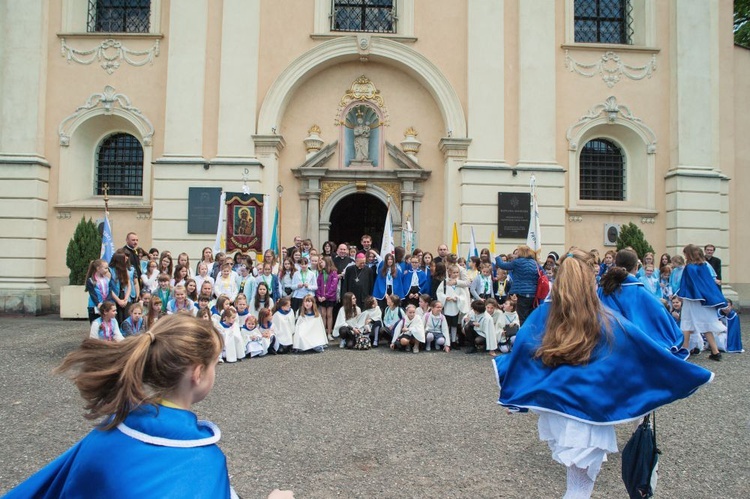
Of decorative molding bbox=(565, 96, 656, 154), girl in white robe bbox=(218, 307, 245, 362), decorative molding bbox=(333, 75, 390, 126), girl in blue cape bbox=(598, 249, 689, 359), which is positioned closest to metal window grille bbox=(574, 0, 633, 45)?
decorative molding bbox=(565, 96, 656, 154)

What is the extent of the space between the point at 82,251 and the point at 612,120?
49.3 ft

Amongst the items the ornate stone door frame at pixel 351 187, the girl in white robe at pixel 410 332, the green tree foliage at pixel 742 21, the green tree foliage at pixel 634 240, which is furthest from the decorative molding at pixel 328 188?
the green tree foliage at pixel 742 21

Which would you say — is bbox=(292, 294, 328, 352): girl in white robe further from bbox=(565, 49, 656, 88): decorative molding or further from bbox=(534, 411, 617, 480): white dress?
bbox=(565, 49, 656, 88): decorative molding

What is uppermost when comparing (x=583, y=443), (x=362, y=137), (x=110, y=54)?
(x=110, y=54)

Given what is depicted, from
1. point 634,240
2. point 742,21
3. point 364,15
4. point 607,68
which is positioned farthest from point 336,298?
point 742,21

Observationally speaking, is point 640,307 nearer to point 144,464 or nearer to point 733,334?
point 144,464

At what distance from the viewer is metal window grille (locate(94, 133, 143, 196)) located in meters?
17.0

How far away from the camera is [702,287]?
911 cm

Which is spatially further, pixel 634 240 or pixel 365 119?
pixel 365 119

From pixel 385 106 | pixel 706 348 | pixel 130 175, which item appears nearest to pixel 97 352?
pixel 706 348

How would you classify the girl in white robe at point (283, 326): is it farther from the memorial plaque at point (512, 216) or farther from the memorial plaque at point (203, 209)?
the memorial plaque at point (512, 216)

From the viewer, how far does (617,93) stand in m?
16.5

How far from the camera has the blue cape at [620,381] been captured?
116 inches

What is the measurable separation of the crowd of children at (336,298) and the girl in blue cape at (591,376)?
20.3ft
